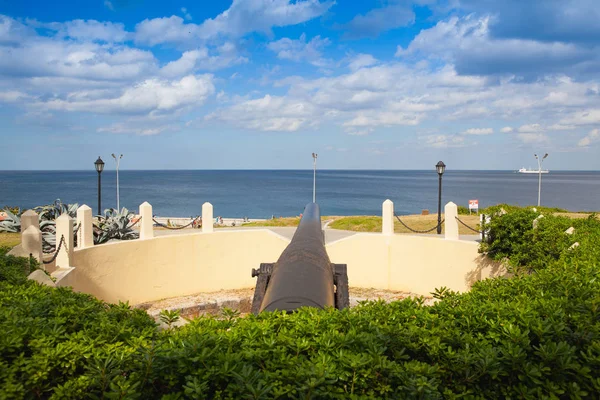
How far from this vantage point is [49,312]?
3.02 m

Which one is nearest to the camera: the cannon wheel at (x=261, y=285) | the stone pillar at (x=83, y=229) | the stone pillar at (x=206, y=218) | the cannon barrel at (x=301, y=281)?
the cannon barrel at (x=301, y=281)

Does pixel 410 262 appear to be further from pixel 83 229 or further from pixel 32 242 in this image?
pixel 32 242

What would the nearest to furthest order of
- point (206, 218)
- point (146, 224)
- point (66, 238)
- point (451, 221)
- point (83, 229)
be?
point (66, 238) → point (83, 229) → point (451, 221) → point (146, 224) → point (206, 218)

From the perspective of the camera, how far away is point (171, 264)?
1095cm

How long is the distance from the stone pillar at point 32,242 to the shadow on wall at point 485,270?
7778 millimetres

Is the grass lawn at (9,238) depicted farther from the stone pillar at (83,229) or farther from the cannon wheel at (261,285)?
the cannon wheel at (261,285)

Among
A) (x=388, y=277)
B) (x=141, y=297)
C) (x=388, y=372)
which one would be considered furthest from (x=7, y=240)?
(x=388, y=372)

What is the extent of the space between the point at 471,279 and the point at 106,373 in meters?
8.93

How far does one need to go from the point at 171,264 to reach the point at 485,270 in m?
7.18

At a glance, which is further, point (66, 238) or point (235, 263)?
point (235, 263)

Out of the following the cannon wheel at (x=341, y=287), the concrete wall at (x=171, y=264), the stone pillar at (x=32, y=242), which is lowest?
the concrete wall at (x=171, y=264)

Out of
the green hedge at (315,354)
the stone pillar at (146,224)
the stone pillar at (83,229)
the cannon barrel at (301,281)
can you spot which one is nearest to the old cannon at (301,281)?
the cannon barrel at (301,281)

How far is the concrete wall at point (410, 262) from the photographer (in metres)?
9.88

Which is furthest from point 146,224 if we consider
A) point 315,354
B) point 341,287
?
point 315,354
